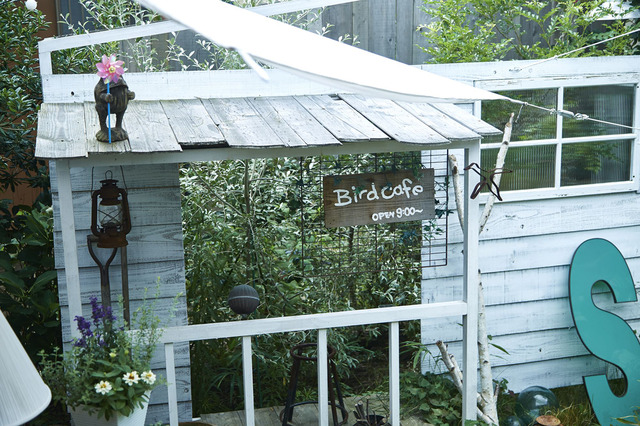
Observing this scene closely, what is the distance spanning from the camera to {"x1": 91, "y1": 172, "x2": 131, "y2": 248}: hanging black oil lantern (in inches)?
111

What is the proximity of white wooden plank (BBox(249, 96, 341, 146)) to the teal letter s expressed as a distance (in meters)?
1.93

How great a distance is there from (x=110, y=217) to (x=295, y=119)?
2.89 ft

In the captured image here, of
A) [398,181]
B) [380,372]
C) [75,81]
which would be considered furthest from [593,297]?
[75,81]

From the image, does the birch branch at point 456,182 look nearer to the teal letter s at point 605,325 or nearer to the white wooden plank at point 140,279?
the teal letter s at point 605,325

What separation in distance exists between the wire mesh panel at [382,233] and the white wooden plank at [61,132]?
1049 mm

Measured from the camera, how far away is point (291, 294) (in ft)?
12.9

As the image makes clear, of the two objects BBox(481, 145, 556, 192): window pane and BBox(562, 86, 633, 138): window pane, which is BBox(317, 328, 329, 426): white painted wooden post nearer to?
BBox(481, 145, 556, 192): window pane

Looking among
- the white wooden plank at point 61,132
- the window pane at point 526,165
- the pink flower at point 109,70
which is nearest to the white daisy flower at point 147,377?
the white wooden plank at point 61,132

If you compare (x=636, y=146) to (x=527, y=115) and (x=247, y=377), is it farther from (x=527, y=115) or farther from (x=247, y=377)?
(x=247, y=377)

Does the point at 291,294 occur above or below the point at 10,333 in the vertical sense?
below

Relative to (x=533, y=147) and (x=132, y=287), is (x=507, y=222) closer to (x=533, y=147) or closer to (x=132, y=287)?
(x=533, y=147)

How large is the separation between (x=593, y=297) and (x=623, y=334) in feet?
0.87

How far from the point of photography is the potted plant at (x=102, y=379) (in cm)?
253

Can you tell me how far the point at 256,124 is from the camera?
2766mm
